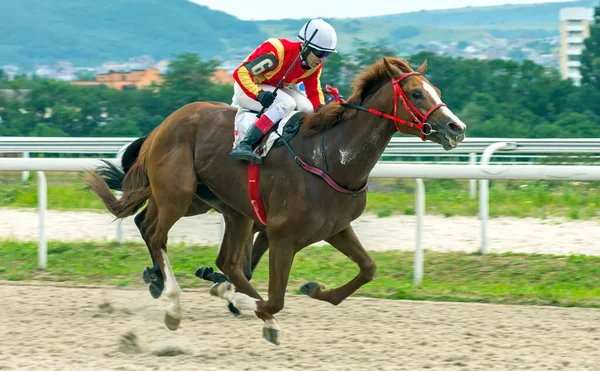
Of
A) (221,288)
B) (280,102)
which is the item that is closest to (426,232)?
(221,288)

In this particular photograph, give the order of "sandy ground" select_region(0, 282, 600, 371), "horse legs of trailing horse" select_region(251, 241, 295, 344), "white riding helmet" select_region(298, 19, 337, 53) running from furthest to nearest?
"white riding helmet" select_region(298, 19, 337, 53), "horse legs of trailing horse" select_region(251, 241, 295, 344), "sandy ground" select_region(0, 282, 600, 371)

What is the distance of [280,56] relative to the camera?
5.67m

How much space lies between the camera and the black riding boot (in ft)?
17.9

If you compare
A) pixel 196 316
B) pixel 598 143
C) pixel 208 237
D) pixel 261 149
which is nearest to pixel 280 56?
pixel 261 149

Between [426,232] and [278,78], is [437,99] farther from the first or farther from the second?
[426,232]

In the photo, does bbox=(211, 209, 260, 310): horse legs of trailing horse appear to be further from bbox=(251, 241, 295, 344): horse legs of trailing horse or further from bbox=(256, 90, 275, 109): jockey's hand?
bbox=(256, 90, 275, 109): jockey's hand

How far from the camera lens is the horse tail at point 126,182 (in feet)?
21.4

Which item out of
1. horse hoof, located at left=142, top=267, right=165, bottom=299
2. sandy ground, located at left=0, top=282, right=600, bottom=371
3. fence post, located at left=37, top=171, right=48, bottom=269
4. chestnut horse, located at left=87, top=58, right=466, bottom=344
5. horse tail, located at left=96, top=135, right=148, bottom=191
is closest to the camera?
sandy ground, located at left=0, top=282, right=600, bottom=371

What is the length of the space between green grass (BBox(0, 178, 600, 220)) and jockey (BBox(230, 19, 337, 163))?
135 inches

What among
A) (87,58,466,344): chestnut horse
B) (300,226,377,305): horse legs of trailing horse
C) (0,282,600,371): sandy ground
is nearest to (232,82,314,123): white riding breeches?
(87,58,466,344): chestnut horse

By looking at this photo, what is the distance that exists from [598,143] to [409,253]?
5.49 m

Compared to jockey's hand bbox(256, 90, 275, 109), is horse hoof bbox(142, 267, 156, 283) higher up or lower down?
lower down

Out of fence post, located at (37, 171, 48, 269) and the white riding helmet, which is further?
fence post, located at (37, 171, 48, 269)

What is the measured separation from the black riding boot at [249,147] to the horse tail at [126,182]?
112cm
